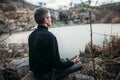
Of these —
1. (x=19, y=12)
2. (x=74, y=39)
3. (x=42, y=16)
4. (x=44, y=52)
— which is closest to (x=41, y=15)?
(x=42, y=16)

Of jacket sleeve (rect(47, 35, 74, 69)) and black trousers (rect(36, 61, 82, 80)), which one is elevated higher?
jacket sleeve (rect(47, 35, 74, 69))

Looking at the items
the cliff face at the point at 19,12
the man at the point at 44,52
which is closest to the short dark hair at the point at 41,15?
the man at the point at 44,52

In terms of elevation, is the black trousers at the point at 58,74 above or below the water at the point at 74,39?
above

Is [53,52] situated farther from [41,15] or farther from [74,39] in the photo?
[74,39]

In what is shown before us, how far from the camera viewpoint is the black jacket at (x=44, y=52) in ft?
10.8

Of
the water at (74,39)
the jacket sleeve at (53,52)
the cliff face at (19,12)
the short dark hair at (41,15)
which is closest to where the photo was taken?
the jacket sleeve at (53,52)

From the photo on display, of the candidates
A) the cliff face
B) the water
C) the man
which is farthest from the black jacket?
the cliff face

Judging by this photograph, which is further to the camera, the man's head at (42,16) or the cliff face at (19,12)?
the cliff face at (19,12)

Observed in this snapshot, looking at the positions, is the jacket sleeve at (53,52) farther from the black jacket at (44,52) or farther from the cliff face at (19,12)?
the cliff face at (19,12)

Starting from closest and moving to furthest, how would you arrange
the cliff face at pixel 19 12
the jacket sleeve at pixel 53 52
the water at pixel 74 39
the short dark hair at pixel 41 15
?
the jacket sleeve at pixel 53 52, the short dark hair at pixel 41 15, the water at pixel 74 39, the cliff face at pixel 19 12

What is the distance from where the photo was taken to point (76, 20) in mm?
55875

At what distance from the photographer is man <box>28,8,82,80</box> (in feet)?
10.9

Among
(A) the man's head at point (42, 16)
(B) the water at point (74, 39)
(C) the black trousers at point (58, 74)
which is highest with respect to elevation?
(A) the man's head at point (42, 16)

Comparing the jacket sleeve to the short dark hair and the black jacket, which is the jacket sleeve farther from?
the short dark hair
